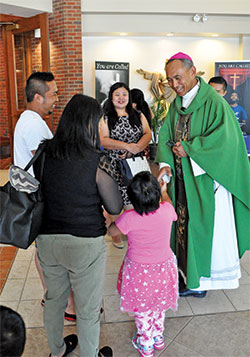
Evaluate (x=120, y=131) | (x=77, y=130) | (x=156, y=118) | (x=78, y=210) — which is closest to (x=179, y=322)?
(x=78, y=210)

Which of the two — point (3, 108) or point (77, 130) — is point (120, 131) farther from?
point (3, 108)

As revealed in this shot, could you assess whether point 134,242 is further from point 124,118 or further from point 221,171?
point 124,118

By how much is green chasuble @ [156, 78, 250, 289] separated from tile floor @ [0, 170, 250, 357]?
0.77 ft

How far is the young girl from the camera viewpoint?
6.24 feet

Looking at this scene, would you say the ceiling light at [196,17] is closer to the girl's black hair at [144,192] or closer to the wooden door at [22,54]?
the wooden door at [22,54]

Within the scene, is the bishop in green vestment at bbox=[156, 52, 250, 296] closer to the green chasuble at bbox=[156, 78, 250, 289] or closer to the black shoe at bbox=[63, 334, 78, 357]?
the green chasuble at bbox=[156, 78, 250, 289]

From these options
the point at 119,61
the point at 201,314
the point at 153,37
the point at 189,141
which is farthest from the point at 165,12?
the point at 201,314

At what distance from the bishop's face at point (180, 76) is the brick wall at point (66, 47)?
5.04m

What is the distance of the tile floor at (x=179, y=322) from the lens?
7.06 feet

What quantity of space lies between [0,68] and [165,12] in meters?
4.70

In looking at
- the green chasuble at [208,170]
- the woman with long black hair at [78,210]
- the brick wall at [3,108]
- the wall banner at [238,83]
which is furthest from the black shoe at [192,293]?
the brick wall at [3,108]

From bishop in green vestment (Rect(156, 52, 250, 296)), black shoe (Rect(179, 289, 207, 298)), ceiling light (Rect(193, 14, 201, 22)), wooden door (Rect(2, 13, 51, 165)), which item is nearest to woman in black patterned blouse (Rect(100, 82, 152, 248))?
bishop in green vestment (Rect(156, 52, 250, 296))

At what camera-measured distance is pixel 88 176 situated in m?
1.62

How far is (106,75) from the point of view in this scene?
7996mm
